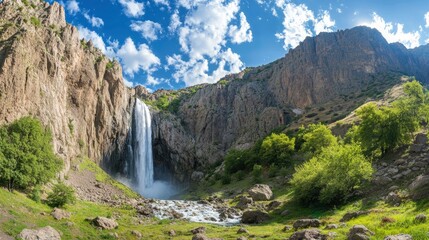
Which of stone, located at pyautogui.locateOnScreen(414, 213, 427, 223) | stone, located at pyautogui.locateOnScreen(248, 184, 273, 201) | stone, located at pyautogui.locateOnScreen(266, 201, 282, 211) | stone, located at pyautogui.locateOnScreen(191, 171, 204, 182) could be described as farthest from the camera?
stone, located at pyautogui.locateOnScreen(191, 171, 204, 182)

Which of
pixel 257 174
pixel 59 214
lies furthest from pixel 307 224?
pixel 257 174

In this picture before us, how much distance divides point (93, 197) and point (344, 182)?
121 ft

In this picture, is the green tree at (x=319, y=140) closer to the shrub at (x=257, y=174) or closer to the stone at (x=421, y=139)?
the shrub at (x=257, y=174)

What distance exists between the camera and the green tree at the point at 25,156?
127ft

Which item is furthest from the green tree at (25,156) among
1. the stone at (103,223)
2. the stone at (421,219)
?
the stone at (421,219)

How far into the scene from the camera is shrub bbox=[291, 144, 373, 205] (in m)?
42.5

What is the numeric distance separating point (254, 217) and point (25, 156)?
29258 millimetres

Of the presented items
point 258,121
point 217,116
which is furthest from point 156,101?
point 258,121

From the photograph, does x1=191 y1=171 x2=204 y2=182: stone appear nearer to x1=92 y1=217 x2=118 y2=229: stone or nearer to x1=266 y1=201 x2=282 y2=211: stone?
x1=266 y1=201 x2=282 y2=211: stone

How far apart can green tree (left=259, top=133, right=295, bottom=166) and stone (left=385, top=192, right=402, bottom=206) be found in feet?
142

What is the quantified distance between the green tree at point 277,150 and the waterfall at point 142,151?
36.0 metres

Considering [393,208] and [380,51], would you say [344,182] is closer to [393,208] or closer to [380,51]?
[393,208]

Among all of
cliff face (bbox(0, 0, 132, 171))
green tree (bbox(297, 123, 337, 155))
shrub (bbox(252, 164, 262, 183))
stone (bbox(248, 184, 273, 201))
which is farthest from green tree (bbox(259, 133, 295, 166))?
cliff face (bbox(0, 0, 132, 171))

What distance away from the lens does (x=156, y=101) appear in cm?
17212
